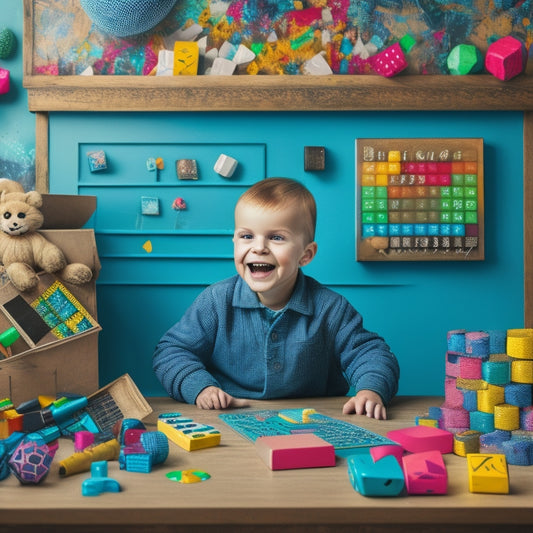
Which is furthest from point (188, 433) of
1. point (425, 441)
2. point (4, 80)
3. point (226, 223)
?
point (4, 80)

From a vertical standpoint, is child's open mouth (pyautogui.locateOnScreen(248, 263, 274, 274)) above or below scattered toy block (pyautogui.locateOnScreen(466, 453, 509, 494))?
above

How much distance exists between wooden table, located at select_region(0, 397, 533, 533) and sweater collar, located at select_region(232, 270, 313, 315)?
2.24ft

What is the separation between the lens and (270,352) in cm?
140

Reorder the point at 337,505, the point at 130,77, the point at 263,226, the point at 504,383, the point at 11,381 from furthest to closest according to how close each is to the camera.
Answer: the point at 130,77 → the point at 263,226 → the point at 11,381 → the point at 504,383 → the point at 337,505

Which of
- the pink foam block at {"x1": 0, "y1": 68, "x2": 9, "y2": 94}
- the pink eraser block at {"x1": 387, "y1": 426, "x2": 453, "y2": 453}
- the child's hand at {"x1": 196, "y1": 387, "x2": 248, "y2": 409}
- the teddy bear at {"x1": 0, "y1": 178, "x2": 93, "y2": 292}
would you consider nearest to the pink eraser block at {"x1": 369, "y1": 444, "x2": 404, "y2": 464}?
the pink eraser block at {"x1": 387, "y1": 426, "x2": 453, "y2": 453}

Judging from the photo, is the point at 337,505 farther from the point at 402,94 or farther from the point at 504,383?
the point at 402,94

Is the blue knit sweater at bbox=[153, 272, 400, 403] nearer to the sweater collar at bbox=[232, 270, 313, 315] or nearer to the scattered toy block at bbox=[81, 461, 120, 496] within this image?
the sweater collar at bbox=[232, 270, 313, 315]

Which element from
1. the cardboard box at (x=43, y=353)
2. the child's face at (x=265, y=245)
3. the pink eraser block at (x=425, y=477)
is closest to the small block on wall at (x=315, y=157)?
the child's face at (x=265, y=245)

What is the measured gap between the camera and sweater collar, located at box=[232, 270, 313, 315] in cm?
142

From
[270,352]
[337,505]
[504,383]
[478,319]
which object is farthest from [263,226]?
[478,319]

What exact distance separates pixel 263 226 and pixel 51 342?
46 cm

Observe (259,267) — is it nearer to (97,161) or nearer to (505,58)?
(97,161)

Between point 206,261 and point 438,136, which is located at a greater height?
point 438,136

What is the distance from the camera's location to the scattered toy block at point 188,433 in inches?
35.0
